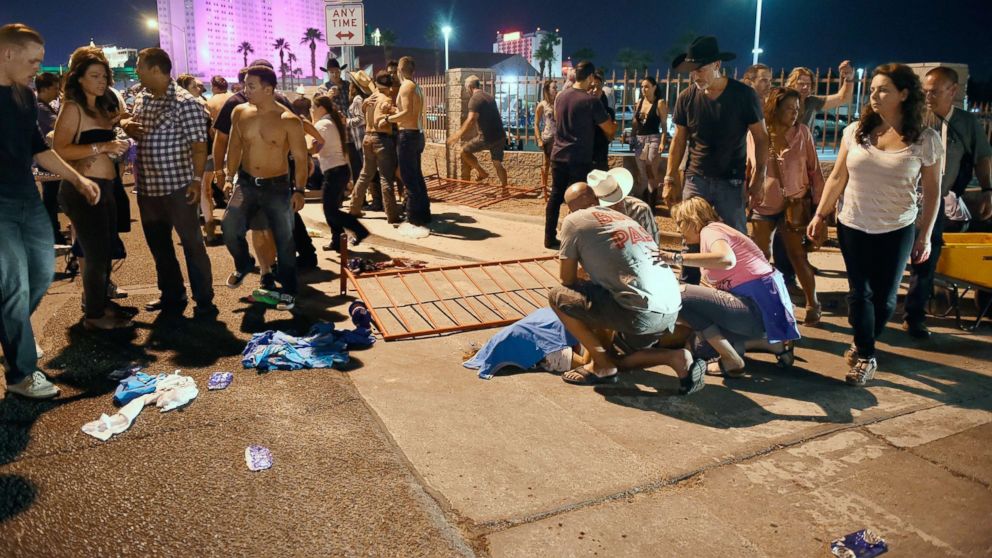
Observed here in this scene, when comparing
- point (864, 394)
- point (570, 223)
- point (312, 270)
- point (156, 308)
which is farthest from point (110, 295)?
point (864, 394)

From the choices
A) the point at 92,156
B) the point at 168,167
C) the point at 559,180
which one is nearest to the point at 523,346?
the point at 168,167

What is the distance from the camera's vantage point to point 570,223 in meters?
4.50

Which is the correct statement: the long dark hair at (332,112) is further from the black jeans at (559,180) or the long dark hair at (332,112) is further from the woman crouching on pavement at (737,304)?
the woman crouching on pavement at (737,304)

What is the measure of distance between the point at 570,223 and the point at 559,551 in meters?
2.07

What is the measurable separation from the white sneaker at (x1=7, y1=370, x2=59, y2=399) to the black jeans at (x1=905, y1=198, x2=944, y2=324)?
6.21 meters

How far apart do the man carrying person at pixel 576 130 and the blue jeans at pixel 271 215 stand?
10.6 ft

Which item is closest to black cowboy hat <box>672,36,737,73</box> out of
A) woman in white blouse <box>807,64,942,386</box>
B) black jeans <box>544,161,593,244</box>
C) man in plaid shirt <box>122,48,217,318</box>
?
woman in white blouse <box>807,64,942,386</box>

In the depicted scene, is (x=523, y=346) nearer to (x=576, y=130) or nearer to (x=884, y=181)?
(x=884, y=181)

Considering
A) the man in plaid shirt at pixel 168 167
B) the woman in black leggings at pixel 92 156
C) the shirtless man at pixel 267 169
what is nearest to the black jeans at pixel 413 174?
the shirtless man at pixel 267 169

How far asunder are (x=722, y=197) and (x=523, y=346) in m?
2.17

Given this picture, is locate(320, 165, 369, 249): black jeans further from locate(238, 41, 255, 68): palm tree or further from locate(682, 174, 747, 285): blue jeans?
locate(238, 41, 255, 68): palm tree

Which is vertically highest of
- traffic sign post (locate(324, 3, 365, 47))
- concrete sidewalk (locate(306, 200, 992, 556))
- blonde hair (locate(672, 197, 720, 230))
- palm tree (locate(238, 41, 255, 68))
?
palm tree (locate(238, 41, 255, 68))

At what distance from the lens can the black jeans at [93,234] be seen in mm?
5605

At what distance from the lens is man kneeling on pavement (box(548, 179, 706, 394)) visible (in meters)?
4.45
